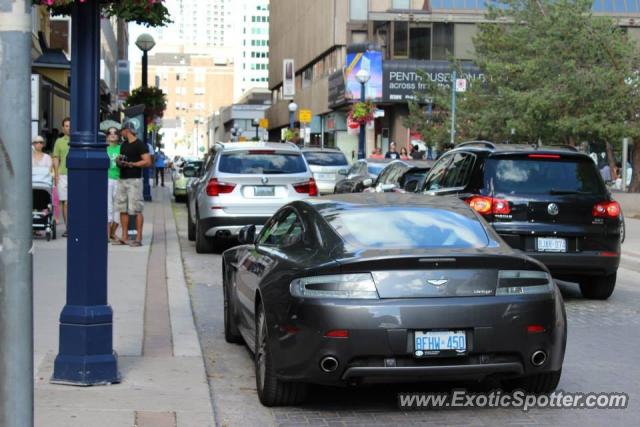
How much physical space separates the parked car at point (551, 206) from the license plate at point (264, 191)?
4877 mm

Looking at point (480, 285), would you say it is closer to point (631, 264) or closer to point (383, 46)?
point (631, 264)

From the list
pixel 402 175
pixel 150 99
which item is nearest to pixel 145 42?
pixel 150 99

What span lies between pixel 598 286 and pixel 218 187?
251 inches

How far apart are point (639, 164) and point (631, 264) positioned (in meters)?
18.6

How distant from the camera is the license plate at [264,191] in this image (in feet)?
54.4

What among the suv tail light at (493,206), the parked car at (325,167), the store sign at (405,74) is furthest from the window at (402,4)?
the suv tail light at (493,206)

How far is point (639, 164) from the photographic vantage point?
34688 mm

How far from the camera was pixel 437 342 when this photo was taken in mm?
6508

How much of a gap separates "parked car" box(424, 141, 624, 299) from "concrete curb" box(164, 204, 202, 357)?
3.38 m

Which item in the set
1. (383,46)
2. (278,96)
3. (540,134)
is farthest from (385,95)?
(278,96)

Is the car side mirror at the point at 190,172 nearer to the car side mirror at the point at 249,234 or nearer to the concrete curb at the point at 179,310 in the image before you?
the concrete curb at the point at 179,310

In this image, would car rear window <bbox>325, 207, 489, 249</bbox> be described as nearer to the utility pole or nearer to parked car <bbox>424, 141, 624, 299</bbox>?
the utility pole

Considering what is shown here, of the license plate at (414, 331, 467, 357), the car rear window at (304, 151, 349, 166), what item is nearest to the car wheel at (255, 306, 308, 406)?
the license plate at (414, 331, 467, 357)

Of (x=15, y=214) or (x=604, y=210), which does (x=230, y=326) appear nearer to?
(x=604, y=210)
